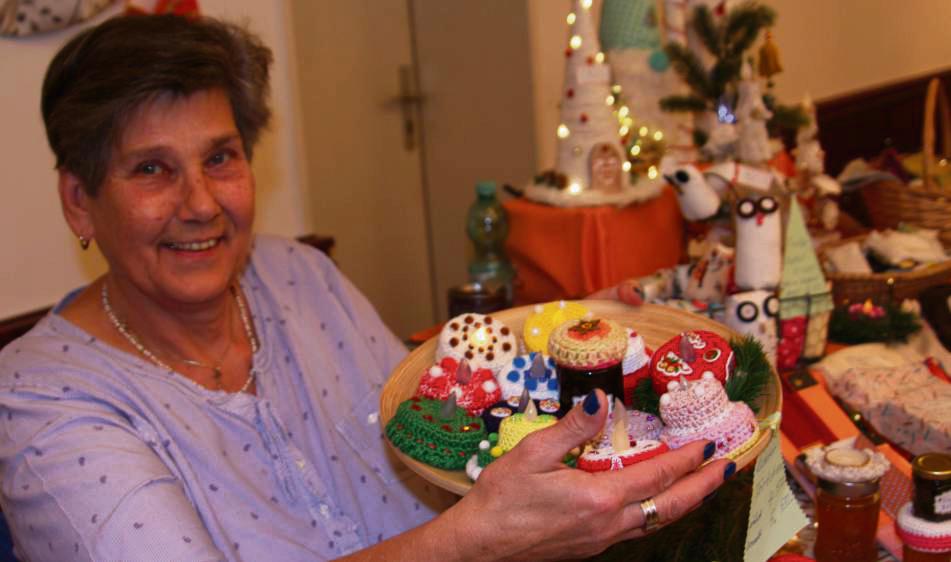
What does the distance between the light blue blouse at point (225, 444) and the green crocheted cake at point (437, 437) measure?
0.83 feet

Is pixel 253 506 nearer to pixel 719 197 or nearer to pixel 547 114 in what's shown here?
pixel 719 197

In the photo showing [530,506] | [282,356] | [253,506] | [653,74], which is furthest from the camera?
[653,74]

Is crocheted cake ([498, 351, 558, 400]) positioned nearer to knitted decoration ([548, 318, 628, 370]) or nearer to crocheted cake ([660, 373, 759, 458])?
knitted decoration ([548, 318, 628, 370])

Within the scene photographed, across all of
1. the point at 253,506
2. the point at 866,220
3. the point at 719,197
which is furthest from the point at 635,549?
the point at 866,220

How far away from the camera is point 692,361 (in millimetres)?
1046

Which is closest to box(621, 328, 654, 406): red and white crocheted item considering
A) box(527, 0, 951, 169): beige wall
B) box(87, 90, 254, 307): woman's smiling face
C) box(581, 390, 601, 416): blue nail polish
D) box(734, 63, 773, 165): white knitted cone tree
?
box(581, 390, 601, 416): blue nail polish

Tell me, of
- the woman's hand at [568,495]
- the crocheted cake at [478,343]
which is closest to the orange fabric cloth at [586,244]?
the crocheted cake at [478,343]

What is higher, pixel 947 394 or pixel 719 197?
pixel 719 197

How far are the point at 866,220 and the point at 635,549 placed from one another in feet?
4.85

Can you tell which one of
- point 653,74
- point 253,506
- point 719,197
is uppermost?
point 653,74

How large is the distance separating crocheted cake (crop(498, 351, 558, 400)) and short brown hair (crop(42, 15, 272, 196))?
1.96 feet

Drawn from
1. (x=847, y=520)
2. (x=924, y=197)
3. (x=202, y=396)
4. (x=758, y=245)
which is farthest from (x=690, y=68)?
(x=202, y=396)

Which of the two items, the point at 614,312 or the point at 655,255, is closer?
the point at 614,312

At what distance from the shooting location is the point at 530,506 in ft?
2.86
